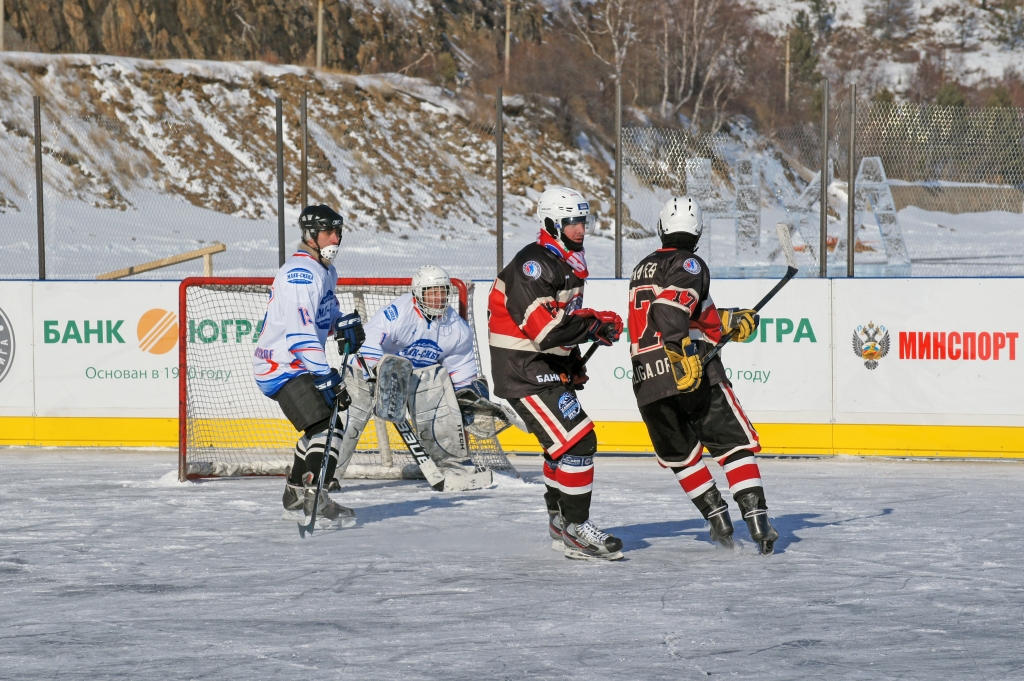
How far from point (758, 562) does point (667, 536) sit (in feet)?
2.29

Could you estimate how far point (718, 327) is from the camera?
16.8 ft

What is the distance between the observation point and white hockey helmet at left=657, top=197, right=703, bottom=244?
4949mm

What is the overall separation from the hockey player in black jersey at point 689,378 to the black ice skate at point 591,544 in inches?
16.2

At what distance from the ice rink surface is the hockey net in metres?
0.50

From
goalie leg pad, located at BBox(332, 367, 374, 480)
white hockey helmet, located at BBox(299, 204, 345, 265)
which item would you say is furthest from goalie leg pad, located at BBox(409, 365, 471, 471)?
white hockey helmet, located at BBox(299, 204, 345, 265)

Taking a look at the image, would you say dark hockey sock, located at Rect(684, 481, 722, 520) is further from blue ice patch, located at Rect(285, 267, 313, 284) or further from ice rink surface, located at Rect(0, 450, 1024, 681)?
blue ice patch, located at Rect(285, 267, 313, 284)

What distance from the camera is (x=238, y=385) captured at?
27.4ft

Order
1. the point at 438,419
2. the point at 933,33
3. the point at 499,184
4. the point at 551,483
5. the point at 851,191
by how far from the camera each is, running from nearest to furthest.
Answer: the point at 551,483, the point at 438,419, the point at 851,191, the point at 499,184, the point at 933,33

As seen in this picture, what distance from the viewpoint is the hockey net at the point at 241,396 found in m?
7.46

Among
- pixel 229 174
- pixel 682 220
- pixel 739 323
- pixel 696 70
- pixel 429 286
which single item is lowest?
pixel 739 323

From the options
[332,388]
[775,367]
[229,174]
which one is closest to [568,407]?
[332,388]

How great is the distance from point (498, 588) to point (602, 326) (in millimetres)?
1115

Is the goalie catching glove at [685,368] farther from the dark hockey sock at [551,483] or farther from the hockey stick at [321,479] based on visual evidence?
the hockey stick at [321,479]

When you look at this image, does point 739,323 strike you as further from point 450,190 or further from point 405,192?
point 405,192
